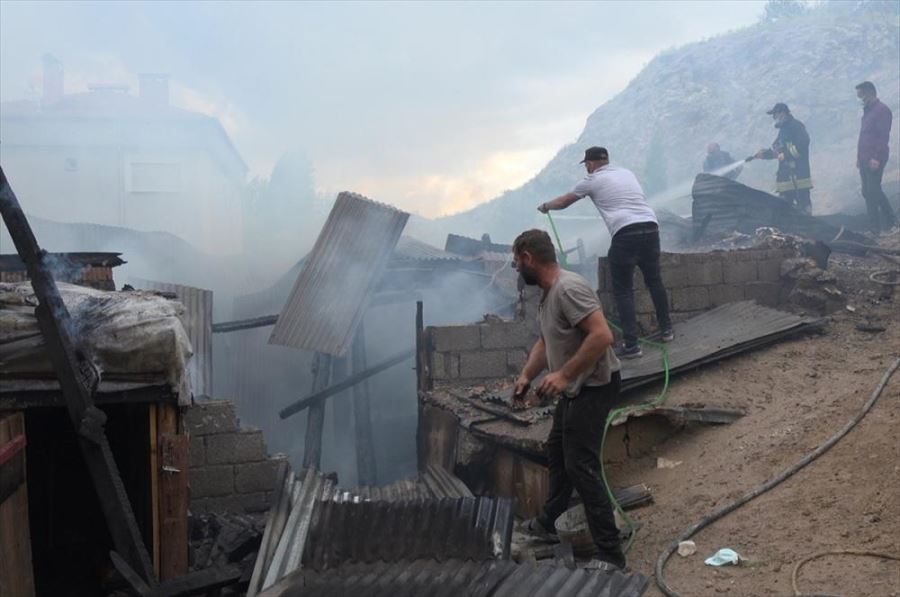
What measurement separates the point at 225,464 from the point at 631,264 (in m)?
3.90

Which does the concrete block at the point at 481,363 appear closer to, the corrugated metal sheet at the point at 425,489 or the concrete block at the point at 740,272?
the corrugated metal sheet at the point at 425,489

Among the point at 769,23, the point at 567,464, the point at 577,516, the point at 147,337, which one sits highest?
the point at 769,23

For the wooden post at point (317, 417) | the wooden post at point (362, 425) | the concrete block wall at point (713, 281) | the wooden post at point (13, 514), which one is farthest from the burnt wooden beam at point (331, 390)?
the wooden post at point (13, 514)

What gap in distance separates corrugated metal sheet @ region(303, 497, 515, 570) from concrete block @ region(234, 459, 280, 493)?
2.44m

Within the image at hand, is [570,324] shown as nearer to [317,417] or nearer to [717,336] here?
[717,336]

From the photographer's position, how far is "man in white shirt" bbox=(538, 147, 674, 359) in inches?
262

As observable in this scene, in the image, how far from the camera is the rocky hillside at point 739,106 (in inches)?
1064

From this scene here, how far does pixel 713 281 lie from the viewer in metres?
8.03

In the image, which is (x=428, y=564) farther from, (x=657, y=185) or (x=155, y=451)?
(x=657, y=185)

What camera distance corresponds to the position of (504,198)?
120 ft

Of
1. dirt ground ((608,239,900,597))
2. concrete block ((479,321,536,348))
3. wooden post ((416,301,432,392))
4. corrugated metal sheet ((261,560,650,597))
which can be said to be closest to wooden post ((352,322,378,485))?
wooden post ((416,301,432,392))

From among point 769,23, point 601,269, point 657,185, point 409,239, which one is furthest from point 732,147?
point 601,269

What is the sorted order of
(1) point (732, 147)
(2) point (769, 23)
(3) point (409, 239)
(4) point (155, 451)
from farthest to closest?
(2) point (769, 23) < (1) point (732, 147) < (3) point (409, 239) < (4) point (155, 451)

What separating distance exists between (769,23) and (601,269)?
127 feet
